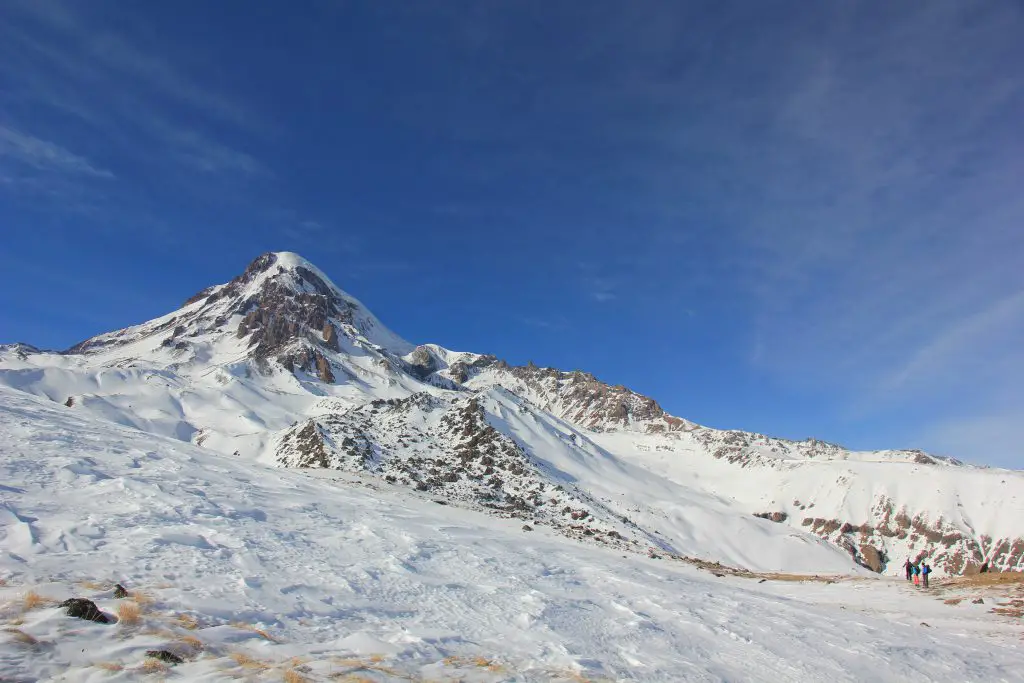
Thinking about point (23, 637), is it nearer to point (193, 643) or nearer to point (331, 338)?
point (193, 643)

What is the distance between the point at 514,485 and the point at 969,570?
243 feet

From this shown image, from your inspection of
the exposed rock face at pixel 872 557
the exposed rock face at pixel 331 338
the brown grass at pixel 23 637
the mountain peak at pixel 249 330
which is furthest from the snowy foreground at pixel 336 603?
the exposed rock face at pixel 331 338

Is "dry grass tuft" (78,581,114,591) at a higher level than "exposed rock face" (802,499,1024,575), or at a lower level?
lower

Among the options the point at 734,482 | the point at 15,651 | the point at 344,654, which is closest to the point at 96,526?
the point at 15,651

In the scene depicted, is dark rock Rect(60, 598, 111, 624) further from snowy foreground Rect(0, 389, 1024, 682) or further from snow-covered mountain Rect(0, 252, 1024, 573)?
snow-covered mountain Rect(0, 252, 1024, 573)

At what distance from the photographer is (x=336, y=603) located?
9461 millimetres

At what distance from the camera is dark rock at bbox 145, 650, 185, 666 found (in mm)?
5977

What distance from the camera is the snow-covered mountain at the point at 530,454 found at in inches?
1806

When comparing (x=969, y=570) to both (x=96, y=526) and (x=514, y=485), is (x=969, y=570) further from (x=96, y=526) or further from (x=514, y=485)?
(x=96, y=526)

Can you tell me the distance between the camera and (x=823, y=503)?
92.8m

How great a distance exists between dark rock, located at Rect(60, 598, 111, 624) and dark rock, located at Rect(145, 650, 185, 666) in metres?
1.15

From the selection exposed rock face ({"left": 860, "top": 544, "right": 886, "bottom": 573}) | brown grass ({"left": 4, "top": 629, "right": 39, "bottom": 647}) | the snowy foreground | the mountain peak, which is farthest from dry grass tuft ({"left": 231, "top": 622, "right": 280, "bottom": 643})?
the mountain peak

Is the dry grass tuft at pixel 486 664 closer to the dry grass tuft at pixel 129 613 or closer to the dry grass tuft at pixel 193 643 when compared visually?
the dry grass tuft at pixel 193 643

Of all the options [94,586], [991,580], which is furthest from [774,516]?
[94,586]
